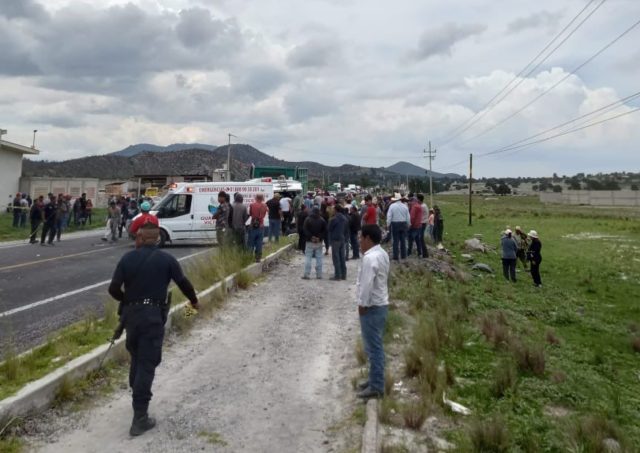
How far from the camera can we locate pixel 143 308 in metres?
4.62

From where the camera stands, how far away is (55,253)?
1605cm

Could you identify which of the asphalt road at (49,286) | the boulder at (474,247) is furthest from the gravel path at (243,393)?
the boulder at (474,247)

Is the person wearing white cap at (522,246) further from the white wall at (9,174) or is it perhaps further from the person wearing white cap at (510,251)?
the white wall at (9,174)

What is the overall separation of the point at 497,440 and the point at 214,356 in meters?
3.67

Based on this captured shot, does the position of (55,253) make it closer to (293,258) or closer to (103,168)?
(293,258)

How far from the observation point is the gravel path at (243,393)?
176 inches

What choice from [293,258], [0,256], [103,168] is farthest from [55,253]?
[103,168]

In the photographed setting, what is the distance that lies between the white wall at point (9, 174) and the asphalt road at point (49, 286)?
2018cm

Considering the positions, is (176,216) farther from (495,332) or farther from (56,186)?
(56,186)

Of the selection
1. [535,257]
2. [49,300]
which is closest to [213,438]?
[49,300]

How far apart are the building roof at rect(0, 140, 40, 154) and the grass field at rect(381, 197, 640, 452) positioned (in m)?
31.6

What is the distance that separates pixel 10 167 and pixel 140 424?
3747cm

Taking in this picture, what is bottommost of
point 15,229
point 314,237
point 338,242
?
point 15,229

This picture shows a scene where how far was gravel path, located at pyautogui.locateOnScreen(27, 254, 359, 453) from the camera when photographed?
4.48 meters
